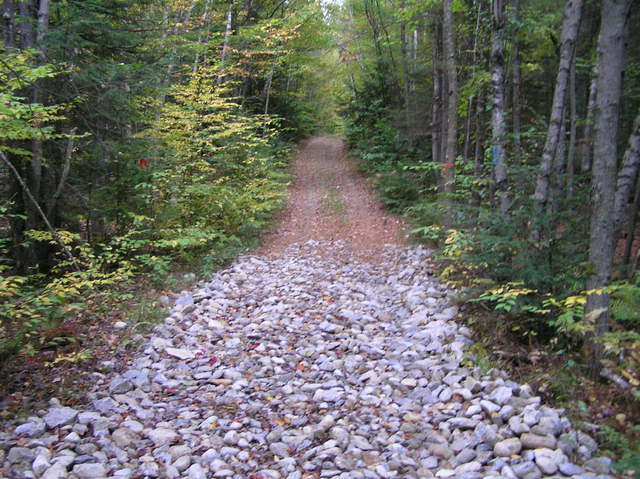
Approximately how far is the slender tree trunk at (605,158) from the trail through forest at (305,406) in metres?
1.14

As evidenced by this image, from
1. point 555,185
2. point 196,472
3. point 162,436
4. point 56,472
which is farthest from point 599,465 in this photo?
point 56,472

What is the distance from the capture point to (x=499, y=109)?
7027mm

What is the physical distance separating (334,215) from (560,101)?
937 centimetres

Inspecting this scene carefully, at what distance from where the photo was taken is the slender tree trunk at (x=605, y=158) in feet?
14.0

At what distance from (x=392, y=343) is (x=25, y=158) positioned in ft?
23.1

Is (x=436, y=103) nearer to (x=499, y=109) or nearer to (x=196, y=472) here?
(x=499, y=109)

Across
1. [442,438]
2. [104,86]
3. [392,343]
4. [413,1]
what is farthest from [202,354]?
[413,1]

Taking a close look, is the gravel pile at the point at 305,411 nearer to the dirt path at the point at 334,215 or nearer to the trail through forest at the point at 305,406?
the trail through forest at the point at 305,406

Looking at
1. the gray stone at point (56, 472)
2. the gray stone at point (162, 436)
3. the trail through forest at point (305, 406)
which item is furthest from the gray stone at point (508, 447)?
the gray stone at point (56, 472)

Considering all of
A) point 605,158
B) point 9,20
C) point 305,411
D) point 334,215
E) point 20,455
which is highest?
point 9,20

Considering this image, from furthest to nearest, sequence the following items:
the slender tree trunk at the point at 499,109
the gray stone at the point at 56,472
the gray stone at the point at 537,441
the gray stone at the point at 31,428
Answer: the slender tree trunk at the point at 499,109 < the gray stone at the point at 31,428 < the gray stone at the point at 537,441 < the gray stone at the point at 56,472

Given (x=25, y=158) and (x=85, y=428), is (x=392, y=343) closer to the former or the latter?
(x=85, y=428)

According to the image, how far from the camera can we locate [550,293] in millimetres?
5234

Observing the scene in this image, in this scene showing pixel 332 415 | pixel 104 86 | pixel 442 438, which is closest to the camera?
pixel 442 438
